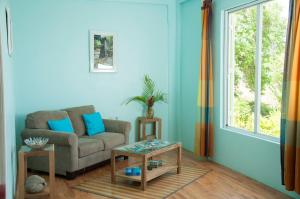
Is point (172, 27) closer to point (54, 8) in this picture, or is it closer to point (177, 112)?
point (177, 112)

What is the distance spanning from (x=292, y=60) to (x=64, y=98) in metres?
3.50

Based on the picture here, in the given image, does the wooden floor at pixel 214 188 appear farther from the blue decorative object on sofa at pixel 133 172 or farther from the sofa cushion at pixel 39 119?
the sofa cushion at pixel 39 119

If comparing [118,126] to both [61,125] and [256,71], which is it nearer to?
[61,125]

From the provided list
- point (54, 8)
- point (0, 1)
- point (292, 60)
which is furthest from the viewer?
point (54, 8)

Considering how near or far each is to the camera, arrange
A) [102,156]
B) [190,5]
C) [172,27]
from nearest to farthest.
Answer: [102,156] < [190,5] < [172,27]

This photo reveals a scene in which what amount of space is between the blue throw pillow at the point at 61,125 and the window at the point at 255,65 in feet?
7.85

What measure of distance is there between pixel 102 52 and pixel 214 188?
2980mm

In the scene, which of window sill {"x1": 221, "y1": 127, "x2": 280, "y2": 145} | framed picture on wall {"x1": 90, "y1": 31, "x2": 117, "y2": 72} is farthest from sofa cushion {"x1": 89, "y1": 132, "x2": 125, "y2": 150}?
window sill {"x1": 221, "y1": 127, "x2": 280, "y2": 145}

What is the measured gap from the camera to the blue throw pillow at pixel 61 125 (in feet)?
15.6

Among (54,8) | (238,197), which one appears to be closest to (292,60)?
(238,197)

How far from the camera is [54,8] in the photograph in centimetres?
529

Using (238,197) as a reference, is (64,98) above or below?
above

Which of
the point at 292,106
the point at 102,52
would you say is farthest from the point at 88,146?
the point at 292,106

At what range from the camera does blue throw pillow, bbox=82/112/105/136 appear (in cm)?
525
